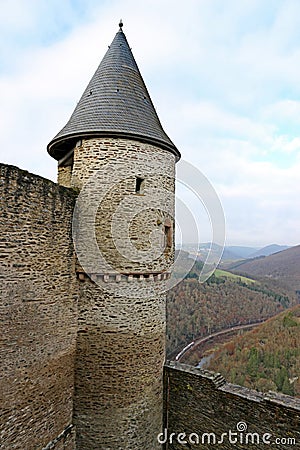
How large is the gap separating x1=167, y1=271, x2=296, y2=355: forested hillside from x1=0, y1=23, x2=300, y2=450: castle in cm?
3148

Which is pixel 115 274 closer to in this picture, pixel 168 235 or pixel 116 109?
pixel 168 235

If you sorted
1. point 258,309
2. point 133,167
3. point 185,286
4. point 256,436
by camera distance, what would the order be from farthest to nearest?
point 258,309, point 185,286, point 133,167, point 256,436

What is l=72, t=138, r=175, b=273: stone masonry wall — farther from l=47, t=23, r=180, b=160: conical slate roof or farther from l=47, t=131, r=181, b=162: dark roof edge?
l=47, t=23, r=180, b=160: conical slate roof

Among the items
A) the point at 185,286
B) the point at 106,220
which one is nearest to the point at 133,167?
the point at 106,220

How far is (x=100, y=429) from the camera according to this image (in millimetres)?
6176

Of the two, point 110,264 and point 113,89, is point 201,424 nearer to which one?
point 110,264

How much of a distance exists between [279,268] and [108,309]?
128332 millimetres

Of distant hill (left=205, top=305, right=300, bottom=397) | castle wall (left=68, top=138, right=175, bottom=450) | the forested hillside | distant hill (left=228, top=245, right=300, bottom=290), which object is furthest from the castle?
distant hill (left=228, top=245, right=300, bottom=290)

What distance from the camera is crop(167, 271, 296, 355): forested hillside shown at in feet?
143

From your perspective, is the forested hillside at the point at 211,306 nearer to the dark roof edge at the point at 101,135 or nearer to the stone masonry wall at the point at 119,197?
the dark roof edge at the point at 101,135

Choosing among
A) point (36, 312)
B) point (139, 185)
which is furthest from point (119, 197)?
point (36, 312)

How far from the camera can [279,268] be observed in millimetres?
122375

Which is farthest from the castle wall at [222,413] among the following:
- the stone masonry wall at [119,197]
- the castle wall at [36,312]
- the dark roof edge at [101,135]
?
the dark roof edge at [101,135]

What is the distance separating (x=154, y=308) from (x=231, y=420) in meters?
2.76
